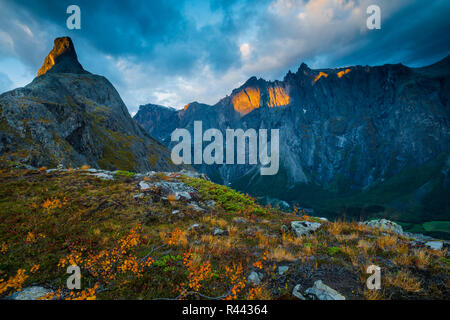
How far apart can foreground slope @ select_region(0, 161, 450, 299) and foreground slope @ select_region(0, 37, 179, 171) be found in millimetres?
16507

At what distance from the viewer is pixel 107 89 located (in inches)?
3809

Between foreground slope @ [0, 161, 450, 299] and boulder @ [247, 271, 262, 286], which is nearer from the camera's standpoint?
foreground slope @ [0, 161, 450, 299]

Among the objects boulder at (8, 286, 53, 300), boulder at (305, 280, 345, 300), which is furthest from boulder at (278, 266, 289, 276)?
boulder at (8, 286, 53, 300)

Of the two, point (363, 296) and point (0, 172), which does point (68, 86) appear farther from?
point (363, 296)

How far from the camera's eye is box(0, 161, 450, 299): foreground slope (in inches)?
184

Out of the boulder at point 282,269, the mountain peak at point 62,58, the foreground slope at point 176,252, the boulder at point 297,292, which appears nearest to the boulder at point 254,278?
the foreground slope at point 176,252

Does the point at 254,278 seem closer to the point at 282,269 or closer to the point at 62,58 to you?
the point at 282,269

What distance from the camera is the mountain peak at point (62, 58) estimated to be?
106 meters

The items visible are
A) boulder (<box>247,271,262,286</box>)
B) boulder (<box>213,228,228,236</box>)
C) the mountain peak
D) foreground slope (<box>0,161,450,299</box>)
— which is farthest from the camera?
the mountain peak

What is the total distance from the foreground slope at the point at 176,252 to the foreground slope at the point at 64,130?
16.5 m

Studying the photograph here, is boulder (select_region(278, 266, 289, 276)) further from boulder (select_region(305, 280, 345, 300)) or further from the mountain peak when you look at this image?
the mountain peak

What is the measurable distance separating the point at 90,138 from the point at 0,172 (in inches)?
1502

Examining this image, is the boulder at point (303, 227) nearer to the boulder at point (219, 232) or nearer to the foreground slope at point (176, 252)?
the foreground slope at point (176, 252)
